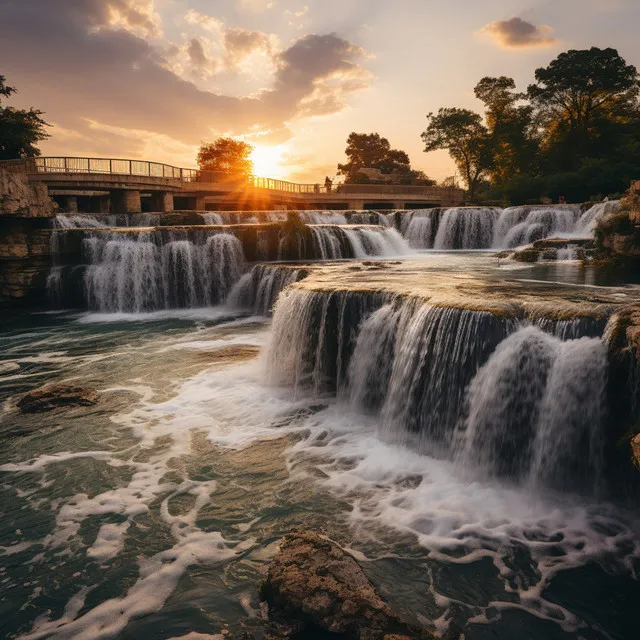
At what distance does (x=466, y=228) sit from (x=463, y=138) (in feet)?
101

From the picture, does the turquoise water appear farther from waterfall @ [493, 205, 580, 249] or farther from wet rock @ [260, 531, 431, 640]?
waterfall @ [493, 205, 580, 249]

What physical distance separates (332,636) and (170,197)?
32.7m

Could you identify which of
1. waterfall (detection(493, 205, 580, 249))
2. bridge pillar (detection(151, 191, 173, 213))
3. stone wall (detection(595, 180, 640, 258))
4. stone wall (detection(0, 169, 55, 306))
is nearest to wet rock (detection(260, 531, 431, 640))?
stone wall (detection(595, 180, 640, 258))

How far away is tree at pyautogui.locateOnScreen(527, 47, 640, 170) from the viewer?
38344 mm

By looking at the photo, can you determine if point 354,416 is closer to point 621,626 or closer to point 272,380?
point 272,380

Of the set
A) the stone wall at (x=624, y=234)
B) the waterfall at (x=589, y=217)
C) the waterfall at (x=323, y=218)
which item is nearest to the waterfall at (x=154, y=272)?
the waterfall at (x=323, y=218)

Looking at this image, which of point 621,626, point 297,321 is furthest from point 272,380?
point 621,626

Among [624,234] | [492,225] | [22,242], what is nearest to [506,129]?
[492,225]

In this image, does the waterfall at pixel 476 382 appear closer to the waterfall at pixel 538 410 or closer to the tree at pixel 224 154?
the waterfall at pixel 538 410

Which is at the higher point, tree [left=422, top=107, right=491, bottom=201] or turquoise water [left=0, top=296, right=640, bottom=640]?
tree [left=422, top=107, right=491, bottom=201]

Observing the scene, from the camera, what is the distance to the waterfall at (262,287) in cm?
1357

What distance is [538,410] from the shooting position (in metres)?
5.32

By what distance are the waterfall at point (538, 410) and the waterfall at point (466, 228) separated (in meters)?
19.4

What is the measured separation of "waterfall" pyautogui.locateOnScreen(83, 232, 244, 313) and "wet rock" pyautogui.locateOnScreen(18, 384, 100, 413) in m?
8.39
